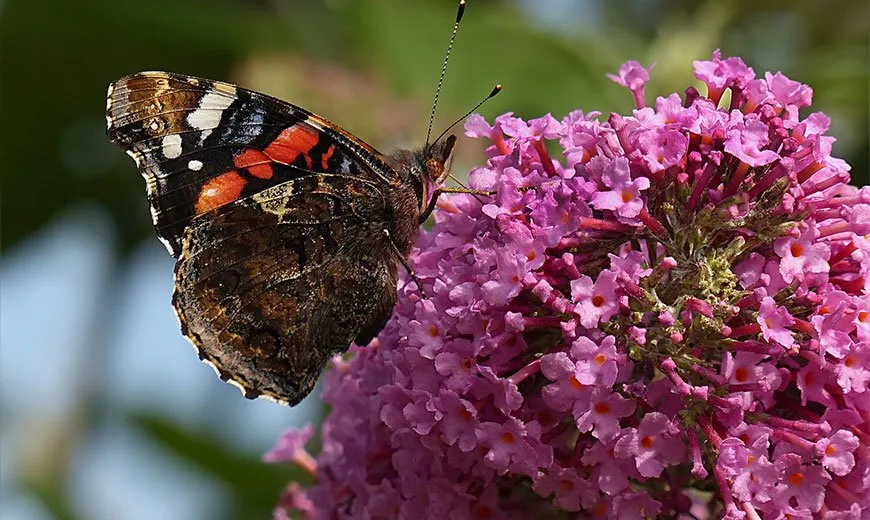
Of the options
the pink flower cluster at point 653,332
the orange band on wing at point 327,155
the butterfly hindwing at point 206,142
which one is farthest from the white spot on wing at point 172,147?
the pink flower cluster at point 653,332

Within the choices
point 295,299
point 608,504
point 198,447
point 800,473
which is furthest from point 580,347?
point 198,447

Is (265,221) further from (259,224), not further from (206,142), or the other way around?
(206,142)

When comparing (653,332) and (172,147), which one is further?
(172,147)

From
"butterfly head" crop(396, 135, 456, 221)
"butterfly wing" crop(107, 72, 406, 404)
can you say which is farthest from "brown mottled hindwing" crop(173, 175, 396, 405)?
"butterfly head" crop(396, 135, 456, 221)

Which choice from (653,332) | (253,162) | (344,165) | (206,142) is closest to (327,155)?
(344,165)

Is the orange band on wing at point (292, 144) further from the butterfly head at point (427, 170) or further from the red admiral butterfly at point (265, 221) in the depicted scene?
the butterfly head at point (427, 170)

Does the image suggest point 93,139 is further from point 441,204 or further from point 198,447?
point 441,204
